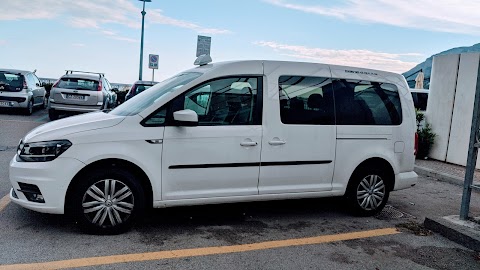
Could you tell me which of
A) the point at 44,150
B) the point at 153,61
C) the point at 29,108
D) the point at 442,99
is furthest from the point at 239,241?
the point at 153,61

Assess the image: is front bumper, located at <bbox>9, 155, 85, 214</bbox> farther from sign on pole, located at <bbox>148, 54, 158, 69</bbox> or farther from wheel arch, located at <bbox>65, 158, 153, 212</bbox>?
sign on pole, located at <bbox>148, 54, 158, 69</bbox>

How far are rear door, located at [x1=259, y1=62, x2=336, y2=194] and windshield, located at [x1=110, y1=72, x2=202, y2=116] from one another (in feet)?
3.06

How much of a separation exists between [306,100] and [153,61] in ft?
55.0

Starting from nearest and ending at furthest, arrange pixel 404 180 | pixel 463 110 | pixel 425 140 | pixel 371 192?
pixel 371 192, pixel 404 180, pixel 463 110, pixel 425 140

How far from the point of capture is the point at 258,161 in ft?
15.2

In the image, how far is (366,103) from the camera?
528 centimetres

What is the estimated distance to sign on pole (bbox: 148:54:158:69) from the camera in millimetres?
20484

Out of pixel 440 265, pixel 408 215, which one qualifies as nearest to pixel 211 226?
pixel 440 265

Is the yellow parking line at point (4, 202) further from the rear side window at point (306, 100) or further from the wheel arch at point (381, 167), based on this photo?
the wheel arch at point (381, 167)

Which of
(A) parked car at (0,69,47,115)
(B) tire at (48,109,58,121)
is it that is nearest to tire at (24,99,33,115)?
(A) parked car at (0,69,47,115)

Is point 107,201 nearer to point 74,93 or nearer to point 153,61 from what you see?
point 74,93

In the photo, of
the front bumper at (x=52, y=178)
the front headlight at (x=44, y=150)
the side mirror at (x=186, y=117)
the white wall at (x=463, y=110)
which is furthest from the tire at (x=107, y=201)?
the white wall at (x=463, y=110)

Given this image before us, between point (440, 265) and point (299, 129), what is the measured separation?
1964 millimetres

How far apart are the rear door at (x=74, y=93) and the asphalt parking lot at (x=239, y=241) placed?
7059 millimetres
